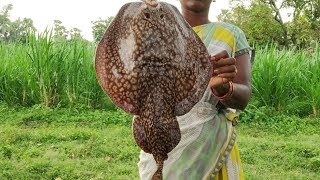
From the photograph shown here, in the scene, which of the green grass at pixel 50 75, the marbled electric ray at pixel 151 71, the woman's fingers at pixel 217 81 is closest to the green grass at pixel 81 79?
the green grass at pixel 50 75

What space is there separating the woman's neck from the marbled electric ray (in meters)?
0.69

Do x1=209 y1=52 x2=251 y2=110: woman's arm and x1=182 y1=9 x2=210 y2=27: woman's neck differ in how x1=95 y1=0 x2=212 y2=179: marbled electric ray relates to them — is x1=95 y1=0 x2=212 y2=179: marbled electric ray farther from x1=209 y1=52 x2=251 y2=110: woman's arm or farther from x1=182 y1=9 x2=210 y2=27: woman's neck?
x1=182 y1=9 x2=210 y2=27: woman's neck

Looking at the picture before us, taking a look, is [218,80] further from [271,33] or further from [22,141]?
[271,33]

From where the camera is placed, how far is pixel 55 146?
6289 mm

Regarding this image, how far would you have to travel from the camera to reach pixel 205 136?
1954 millimetres

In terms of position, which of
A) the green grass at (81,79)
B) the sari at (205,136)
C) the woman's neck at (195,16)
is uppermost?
the woman's neck at (195,16)

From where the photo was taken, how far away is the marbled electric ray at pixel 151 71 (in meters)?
1.15

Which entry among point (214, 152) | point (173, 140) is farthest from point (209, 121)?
point (173, 140)

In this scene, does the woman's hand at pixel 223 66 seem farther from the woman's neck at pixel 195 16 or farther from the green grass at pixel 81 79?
the green grass at pixel 81 79

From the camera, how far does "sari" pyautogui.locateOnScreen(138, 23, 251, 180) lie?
6.34 feet

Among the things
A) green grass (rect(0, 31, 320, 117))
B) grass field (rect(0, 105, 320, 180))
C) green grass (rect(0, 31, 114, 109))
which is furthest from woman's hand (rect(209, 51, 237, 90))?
green grass (rect(0, 31, 320, 117))

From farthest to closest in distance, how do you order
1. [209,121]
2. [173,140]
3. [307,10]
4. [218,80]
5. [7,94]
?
[307,10]
[7,94]
[209,121]
[218,80]
[173,140]

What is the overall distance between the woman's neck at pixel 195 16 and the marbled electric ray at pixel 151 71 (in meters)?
0.69

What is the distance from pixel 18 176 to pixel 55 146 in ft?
4.22
